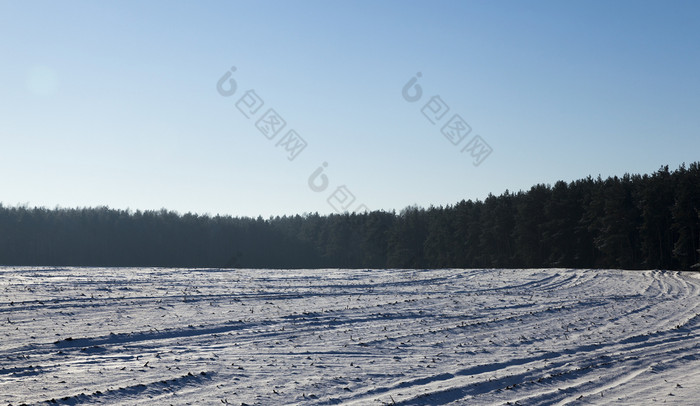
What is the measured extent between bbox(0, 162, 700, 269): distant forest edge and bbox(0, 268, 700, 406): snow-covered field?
35.0 meters

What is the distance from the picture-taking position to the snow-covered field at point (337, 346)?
1276cm

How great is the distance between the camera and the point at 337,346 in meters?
18.5

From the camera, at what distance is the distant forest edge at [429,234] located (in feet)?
221

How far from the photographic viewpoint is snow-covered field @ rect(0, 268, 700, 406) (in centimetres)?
1276

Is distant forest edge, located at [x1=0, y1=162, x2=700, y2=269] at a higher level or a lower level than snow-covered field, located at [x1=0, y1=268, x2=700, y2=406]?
higher

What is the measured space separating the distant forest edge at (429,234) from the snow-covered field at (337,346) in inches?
1380

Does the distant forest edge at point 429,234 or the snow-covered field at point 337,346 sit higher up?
the distant forest edge at point 429,234

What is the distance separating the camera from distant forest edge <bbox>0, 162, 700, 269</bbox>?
2657 inches

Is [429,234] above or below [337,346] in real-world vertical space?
above

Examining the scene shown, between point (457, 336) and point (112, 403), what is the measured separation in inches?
501

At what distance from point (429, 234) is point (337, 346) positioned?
90831 mm

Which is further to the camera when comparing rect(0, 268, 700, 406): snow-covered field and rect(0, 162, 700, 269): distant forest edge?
rect(0, 162, 700, 269): distant forest edge

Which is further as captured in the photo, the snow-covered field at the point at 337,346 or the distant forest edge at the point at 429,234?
the distant forest edge at the point at 429,234

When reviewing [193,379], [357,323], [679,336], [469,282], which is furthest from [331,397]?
[469,282]
